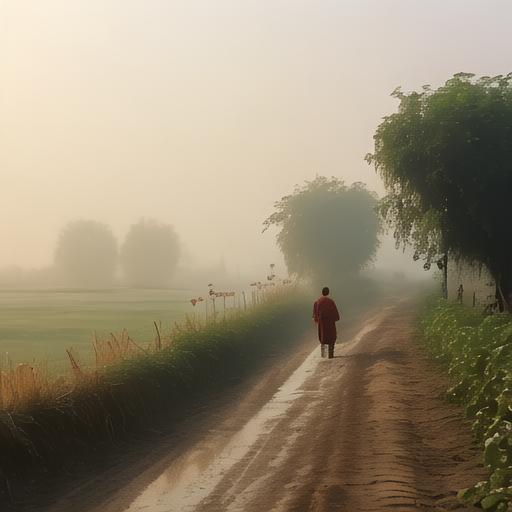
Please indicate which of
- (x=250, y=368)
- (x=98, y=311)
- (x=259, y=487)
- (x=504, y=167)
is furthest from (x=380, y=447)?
(x=98, y=311)

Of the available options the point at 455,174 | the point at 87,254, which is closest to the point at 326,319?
the point at 455,174

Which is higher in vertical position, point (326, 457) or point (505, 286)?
point (505, 286)

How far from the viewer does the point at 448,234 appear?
2309 cm

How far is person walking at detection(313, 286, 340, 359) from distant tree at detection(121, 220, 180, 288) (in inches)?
2910

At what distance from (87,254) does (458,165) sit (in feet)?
249

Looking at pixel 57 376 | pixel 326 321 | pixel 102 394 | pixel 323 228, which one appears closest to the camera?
pixel 57 376

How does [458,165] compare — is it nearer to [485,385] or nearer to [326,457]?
[485,385]

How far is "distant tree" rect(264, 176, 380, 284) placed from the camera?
5247 centimetres

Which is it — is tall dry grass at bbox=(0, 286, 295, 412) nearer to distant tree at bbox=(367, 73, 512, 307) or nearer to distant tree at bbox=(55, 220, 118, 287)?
distant tree at bbox=(367, 73, 512, 307)

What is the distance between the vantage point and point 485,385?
10.1 m

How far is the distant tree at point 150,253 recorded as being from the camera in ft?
316

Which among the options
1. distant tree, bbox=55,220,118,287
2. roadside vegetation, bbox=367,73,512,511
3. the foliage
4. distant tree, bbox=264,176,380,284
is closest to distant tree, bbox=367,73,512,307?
roadside vegetation, bbox=367,73,512,511

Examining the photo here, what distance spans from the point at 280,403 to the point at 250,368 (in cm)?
558

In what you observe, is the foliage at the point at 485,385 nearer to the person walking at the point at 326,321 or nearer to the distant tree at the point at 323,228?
the person walking at the point at 326,321
